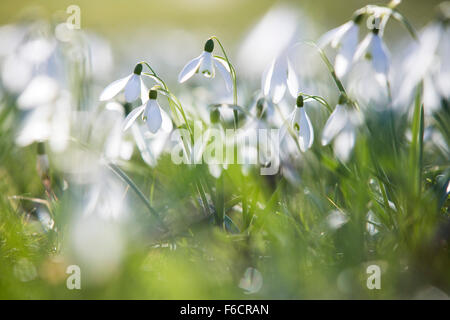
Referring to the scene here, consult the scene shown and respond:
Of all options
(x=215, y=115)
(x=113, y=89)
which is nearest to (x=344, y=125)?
(x=215, y=115)

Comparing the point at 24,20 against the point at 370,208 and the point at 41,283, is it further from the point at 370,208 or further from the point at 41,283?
the point at 370,208

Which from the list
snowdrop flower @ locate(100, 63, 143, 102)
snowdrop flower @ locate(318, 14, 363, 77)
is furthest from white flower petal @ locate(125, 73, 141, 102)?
snowdrop flower @ locate(318, 14, 363, 77)

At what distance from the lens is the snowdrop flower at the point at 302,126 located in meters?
0.91

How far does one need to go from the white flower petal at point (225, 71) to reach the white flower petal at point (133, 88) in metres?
0.18

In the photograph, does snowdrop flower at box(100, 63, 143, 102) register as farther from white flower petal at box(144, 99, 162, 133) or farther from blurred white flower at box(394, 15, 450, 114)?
blurred white flower at box(394, 15, 450, 114)

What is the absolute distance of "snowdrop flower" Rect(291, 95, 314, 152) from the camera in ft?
2.97

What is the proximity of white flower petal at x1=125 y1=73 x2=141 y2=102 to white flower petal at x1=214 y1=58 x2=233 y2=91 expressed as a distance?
18 centimetres

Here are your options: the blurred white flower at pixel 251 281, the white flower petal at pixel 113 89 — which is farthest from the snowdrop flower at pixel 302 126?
the white flower petal at pixel 113 89

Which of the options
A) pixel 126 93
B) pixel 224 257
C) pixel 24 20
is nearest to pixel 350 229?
pixel 224 257

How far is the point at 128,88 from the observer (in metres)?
0.95

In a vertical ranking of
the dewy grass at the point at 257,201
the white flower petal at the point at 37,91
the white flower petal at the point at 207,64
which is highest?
the white flower petal at the point at 37,91

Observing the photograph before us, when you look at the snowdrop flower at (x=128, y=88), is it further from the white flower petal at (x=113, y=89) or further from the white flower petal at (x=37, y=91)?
the white flower petal at (x=37, y=91)

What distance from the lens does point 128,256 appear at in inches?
29.0

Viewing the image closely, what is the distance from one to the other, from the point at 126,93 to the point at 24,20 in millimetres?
537
